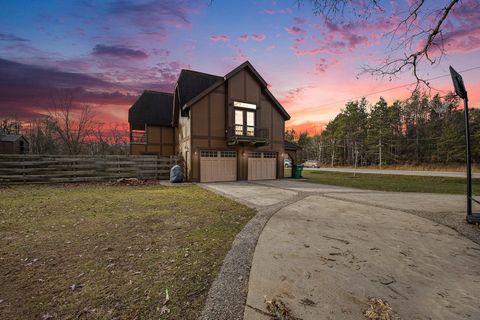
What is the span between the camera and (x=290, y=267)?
3168 millimetres

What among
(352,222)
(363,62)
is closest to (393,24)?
(363,62)

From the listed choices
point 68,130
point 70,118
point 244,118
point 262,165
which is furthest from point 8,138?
point 262,165

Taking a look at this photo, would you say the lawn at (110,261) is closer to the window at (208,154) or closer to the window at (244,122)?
the window at (208,154)

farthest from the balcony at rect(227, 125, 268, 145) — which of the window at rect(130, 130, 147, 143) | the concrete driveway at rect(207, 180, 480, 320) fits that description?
the window at rect(130, 130, 147, 143)

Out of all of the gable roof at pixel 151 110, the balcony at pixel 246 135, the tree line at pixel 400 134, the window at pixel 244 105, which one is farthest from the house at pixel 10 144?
the tree line at pixel 400 134

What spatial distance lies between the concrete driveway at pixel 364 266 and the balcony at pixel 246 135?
34.0 ft

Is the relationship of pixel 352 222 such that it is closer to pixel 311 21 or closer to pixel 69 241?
pixel 311 21

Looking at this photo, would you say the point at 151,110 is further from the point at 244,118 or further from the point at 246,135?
the point at 246,135

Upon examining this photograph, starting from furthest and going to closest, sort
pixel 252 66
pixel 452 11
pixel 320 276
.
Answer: pixel 252 66 → pixel 452 11 → pixel 320 276

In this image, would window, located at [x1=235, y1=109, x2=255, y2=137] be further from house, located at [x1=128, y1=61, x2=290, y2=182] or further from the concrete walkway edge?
the concrete walkway edge

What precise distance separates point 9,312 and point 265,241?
3.62m

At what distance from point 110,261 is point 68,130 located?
25.1 meters

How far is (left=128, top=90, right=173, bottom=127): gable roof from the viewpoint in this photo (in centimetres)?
2156

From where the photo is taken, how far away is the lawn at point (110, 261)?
2324 millimetres
